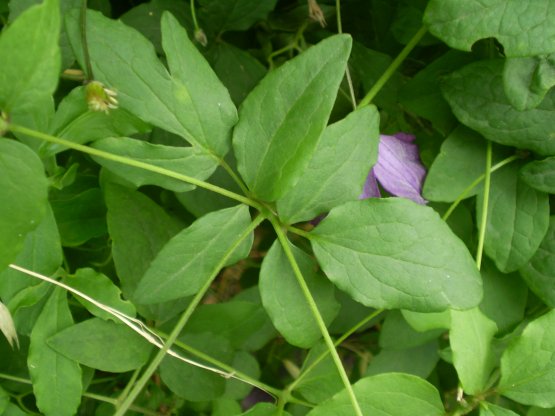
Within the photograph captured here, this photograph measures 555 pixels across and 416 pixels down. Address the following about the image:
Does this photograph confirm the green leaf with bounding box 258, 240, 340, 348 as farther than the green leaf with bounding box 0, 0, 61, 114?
Yes

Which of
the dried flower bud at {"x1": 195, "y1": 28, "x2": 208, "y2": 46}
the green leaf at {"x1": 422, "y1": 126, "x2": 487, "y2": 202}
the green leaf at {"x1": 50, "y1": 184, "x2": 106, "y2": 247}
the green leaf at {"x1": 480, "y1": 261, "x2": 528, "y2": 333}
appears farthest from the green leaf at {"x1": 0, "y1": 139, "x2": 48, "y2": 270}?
the green leaf at {"x1": 480, "y1": 261, "x2": 528, "y2": 333}

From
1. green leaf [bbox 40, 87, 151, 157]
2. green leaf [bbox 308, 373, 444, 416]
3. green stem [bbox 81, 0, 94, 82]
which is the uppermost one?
green stem [bbox 81, 0, 94, 82]

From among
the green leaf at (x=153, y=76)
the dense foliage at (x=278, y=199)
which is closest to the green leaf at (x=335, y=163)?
the dense foliage at (x=278, y=199)

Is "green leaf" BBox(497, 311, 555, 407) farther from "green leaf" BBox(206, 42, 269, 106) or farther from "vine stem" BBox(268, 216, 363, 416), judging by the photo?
"green leaf" BBox(206, 42, 269, 106)

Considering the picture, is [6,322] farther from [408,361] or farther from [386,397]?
[408,361]

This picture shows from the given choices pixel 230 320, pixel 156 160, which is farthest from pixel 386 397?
pixel 156 160

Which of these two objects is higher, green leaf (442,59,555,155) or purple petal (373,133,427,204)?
green leaf (442,59,555,155)

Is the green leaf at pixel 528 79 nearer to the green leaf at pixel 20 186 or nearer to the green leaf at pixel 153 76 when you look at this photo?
the green leaf at pixel 153 76
